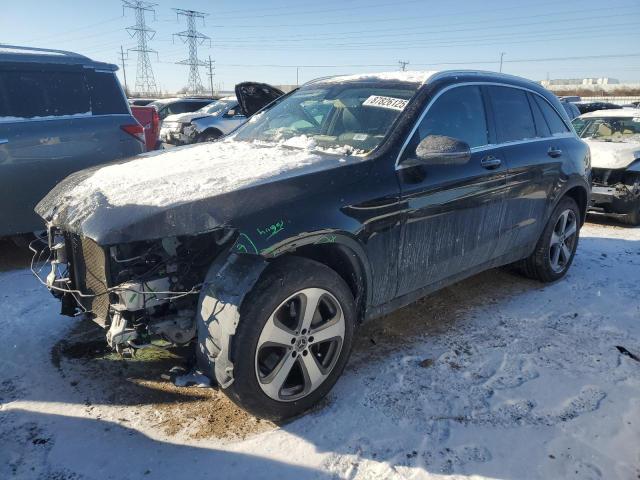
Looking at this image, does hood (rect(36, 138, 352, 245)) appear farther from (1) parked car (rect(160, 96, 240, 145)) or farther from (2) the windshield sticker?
(1) parked car (rect(160, 96, 240, 145))

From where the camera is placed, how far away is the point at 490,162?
3.69 metres

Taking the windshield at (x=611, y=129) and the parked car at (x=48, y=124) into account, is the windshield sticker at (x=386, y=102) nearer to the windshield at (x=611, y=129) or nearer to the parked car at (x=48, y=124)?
the parked car at (x=48, y=124)

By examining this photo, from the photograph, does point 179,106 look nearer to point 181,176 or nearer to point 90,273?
point 181,176

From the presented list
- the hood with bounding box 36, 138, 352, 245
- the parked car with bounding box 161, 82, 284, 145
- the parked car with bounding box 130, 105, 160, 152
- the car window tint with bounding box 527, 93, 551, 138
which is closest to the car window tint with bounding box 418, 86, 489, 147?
the hood with bounding box 36, 138, 352, 245

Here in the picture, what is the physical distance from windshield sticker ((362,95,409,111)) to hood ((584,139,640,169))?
5.35m

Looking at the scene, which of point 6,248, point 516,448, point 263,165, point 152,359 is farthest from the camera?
point 6,248

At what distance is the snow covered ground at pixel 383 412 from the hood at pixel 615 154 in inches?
161

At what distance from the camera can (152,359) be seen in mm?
3297

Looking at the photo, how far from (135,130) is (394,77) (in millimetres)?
3219

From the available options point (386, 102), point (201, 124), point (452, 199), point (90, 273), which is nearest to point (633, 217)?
point (452, 199)

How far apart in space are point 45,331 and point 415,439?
2707 mm

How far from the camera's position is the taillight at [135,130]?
548cm

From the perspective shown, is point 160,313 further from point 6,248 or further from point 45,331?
point 6,248

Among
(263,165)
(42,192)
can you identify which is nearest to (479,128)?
(263,165)
